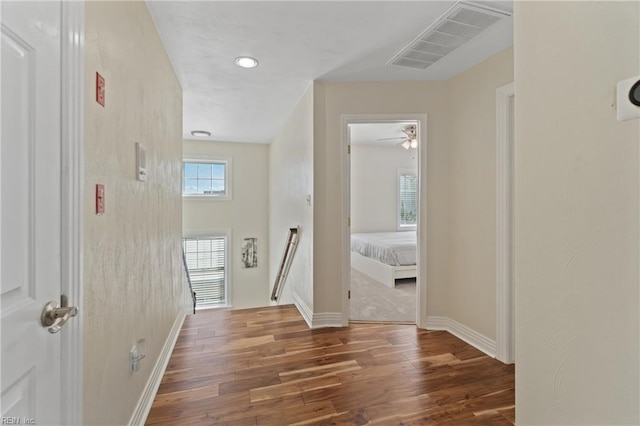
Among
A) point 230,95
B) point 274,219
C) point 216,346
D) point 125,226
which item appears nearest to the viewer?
point 125,226

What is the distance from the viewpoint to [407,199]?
7.35 metres

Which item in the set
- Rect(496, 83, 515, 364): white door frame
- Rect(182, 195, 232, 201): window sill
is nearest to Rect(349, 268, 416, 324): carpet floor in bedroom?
Rect(496, 83, 515, 364): white door frame

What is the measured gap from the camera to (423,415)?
1.65 m

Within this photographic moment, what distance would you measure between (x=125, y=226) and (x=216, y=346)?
1.45 meters

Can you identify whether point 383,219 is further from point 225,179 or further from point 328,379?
point 328,379

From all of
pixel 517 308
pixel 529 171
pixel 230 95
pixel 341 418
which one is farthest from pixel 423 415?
pixel 230 95

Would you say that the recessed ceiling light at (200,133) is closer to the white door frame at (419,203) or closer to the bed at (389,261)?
the white door frame at (419,203)

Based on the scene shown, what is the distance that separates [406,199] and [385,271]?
10.6 ft

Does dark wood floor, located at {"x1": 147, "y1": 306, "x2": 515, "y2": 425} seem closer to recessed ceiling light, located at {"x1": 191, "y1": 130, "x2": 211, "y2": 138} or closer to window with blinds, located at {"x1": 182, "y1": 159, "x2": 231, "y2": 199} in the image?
recessed ceiling light, located at {"x1": 191, "y1": 130, "x2": 211, "y2": 138}

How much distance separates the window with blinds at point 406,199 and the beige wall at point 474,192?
450cm

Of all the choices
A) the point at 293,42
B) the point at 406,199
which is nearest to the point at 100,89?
the point at 293,42

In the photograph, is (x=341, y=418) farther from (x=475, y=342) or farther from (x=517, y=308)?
(x=475, y=342)

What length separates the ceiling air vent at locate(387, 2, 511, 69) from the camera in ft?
5.92

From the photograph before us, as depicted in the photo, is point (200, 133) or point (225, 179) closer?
point (200, 133)
